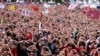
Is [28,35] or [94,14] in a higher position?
[28,35]

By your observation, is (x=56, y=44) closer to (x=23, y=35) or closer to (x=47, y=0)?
(x=23, y=35)

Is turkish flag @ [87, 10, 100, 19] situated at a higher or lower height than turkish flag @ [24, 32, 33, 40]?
lower

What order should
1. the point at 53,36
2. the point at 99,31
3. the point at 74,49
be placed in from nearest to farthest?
the point at 74,49, the point at 53,36, the point at 99,31

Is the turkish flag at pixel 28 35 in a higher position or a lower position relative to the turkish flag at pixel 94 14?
higher

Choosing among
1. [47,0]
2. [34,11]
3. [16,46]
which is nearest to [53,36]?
[16,46]

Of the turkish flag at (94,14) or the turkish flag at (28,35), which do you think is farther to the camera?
the turkish flag at (94,14)

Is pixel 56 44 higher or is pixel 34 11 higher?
pixel 56 44

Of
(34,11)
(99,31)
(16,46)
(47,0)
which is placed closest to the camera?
(16,46)

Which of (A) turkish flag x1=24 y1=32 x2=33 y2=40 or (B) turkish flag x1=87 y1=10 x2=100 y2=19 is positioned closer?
(A) turkish flag x1=24 y1=32 x2=33 y2=40

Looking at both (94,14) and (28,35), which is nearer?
(28,35)

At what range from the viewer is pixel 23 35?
1861 cm

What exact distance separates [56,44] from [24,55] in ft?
5.05

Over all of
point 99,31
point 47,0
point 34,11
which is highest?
point 99,31

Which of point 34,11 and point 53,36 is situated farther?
point 34,11
